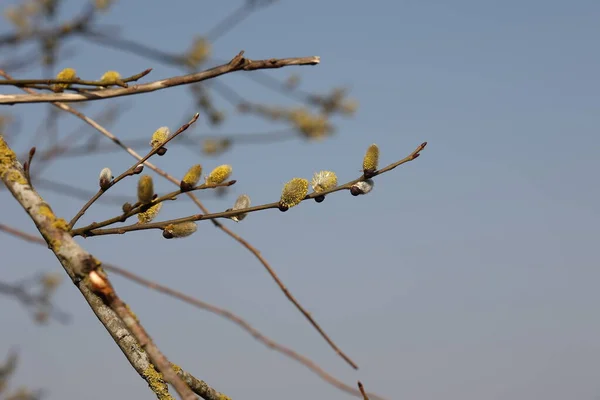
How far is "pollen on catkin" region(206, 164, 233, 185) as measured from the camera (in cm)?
113

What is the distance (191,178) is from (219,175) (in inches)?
2.6

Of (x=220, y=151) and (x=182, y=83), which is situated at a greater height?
(x=220, y=151)

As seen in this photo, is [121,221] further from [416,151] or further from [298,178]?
[416,151]

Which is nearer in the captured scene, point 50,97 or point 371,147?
point 50,97

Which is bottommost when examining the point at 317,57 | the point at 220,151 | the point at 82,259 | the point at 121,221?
the point at 82,259

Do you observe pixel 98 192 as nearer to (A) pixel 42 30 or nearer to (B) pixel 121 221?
(B) pixel 121 221

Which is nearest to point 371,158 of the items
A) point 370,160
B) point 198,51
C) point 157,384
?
point 370,160

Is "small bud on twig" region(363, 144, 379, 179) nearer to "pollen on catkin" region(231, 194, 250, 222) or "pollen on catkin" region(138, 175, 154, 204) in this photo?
"pollen on catkin" region(231, 194, 250, 222)

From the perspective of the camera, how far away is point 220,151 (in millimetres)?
2975

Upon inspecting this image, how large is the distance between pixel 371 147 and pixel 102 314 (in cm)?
51

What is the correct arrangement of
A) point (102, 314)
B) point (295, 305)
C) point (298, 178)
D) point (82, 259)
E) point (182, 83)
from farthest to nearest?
point (295, 305) < point (298, 178) < point (102, 314) < point (182, 83) < point (82, 259)

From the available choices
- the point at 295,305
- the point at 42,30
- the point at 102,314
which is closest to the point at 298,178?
the point at 295,305

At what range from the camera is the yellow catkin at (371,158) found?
114cm

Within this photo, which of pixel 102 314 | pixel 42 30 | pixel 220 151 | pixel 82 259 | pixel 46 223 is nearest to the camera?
pixel 82 259
